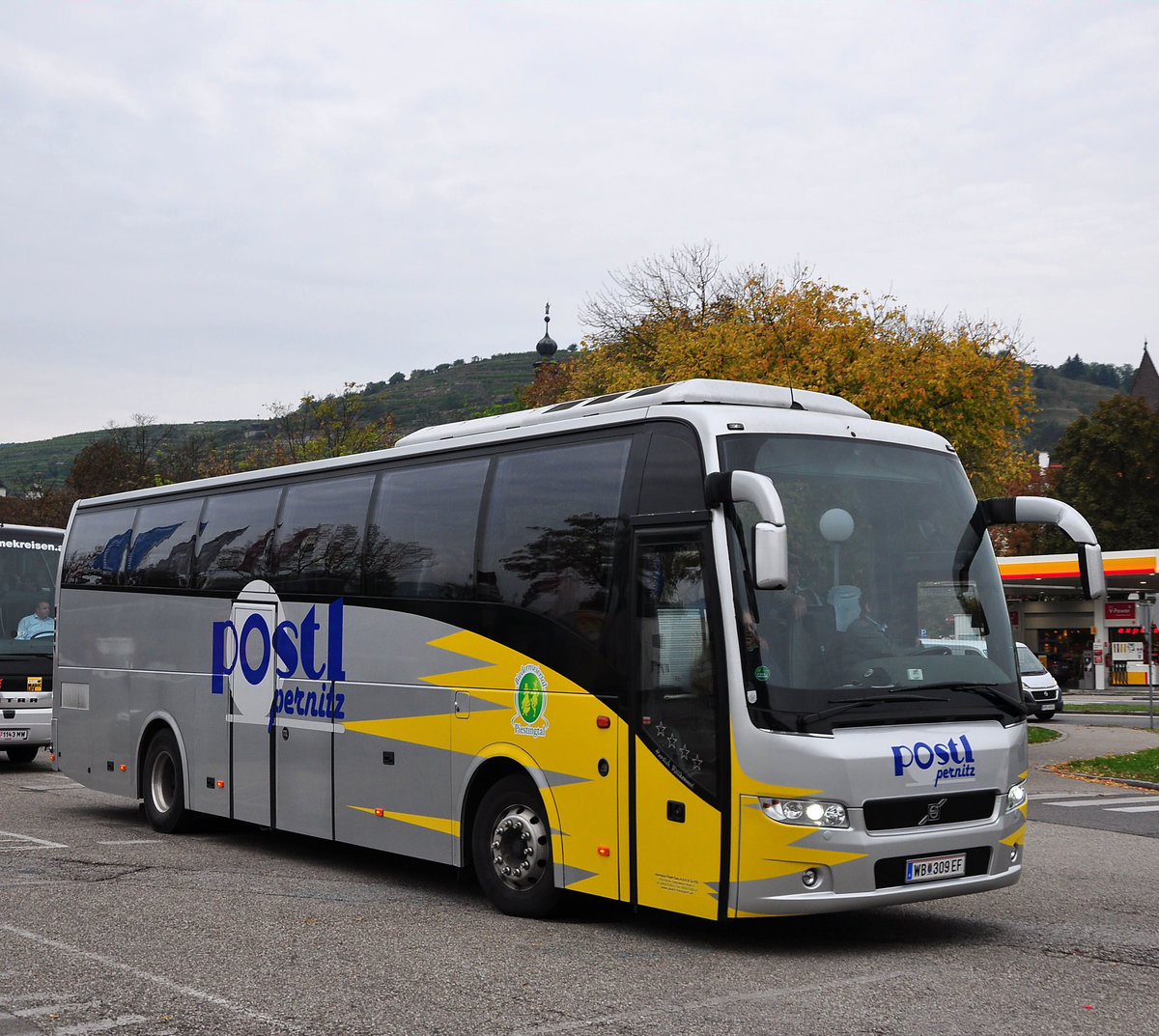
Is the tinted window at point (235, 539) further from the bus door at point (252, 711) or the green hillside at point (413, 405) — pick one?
the green hillside at point (413, 405)

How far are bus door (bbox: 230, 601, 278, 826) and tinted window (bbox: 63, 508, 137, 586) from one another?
2695 millimetres

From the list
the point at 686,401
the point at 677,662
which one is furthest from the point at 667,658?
the point at 686,401

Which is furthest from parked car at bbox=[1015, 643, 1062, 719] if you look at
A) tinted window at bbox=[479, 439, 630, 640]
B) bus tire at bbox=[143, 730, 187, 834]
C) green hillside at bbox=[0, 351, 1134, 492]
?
green hillside at bbox=[0, 351, 1134, 492]

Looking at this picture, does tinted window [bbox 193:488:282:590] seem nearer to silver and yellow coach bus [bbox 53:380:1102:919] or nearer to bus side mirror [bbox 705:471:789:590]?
silver and yellow coach bus [bbox 53:380:1102:919]

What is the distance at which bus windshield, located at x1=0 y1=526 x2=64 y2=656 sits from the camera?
19641mm

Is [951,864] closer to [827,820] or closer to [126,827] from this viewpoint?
[827,820]

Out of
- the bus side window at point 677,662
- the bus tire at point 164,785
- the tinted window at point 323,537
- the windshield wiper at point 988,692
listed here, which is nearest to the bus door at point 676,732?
the bus side window at point 677,662

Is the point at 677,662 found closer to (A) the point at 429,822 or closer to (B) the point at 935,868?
(B) the point at 935,868

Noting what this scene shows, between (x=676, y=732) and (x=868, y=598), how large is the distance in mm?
1369

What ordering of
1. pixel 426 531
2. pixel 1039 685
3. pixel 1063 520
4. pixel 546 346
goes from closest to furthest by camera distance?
pixel 1063 520, pixel 426 531, pixel 1039 685, pixel 546 346

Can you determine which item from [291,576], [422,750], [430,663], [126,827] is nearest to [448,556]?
[430,663]

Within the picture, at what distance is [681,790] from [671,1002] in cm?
151

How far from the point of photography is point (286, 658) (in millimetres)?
→ 11961

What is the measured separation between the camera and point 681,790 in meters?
8.02
